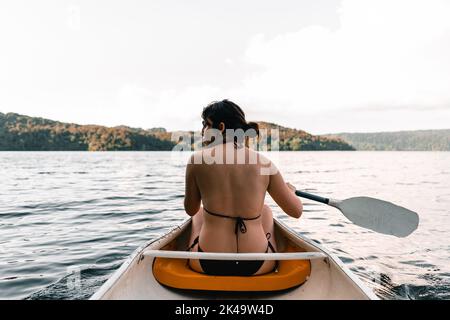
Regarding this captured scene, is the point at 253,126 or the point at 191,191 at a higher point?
the point at 253,126

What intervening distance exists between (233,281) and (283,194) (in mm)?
842

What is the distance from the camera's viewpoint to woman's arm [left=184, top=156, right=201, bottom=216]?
10.4ft

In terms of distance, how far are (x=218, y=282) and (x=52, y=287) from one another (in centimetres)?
312

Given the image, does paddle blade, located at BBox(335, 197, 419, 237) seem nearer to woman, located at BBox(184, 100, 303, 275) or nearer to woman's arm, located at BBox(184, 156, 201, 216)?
woman, located at BBox(184, 100, 303, 275)

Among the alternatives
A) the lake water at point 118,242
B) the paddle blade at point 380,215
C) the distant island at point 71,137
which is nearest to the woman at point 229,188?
the paddle blade at point 380,215

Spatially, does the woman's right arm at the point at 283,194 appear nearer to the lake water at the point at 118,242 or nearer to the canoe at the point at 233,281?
the canoe at the point at 233,281

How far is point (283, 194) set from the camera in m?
3.34

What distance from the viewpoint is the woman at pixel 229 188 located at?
120 inches

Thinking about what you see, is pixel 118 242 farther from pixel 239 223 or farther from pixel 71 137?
pixel 71 137

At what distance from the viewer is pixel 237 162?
3004 millimetres

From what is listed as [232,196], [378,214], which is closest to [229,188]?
[232,196]
